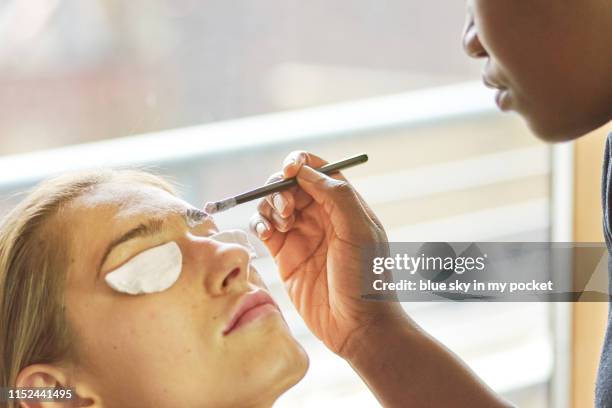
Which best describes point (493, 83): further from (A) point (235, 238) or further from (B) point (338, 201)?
(A) point (235, 238)

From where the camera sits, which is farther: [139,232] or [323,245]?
[323,245]

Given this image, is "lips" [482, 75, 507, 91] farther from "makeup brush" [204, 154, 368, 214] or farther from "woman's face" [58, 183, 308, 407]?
"woman's face" [58, 183, 308, 407]

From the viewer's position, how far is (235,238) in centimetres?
83

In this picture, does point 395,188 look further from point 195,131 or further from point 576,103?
point 576,103

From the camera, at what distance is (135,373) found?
2.47 feet

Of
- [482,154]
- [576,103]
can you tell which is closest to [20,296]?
[576,103]

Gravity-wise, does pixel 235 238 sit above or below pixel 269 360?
above

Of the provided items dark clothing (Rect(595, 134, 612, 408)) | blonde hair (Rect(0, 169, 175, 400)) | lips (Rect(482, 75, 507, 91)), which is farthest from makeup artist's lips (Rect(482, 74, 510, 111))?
blonde hair (Rect(0, 169, 175, 400))

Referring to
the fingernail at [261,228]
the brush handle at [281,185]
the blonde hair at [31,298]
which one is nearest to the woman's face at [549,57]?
the brush handle at [281,185]

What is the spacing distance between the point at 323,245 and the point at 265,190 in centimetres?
10

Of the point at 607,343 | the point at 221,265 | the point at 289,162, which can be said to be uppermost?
the point at 289,162

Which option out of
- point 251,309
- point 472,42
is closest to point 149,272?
point 251,309

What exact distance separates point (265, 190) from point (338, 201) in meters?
0.07

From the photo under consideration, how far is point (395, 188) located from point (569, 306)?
34 cm
